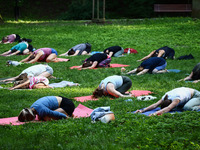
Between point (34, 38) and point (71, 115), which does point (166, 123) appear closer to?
point (71, 115)

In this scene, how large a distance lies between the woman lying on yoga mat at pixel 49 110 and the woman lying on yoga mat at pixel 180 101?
54.7 inches

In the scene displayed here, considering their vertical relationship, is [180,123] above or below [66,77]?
above

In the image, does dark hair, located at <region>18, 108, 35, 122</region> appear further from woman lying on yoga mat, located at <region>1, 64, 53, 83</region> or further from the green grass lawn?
woman lying on yoga mat, located at <region>1, 64, 53, 83</region>

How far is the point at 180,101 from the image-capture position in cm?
671

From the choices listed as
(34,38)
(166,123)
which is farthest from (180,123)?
(34,38)

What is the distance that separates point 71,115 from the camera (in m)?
6.58

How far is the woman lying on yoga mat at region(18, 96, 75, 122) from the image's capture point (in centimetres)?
614

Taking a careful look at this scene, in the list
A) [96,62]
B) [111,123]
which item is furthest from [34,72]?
[111,123]

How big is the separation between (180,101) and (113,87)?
1.91 metres

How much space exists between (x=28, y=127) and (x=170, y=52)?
960 cm

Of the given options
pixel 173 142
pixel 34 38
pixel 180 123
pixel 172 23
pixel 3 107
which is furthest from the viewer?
pixel 172 23

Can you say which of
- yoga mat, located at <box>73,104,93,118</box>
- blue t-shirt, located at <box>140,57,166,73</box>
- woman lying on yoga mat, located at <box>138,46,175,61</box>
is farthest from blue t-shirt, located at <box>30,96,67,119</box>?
woman lying on yoga mat, located at <box>138,46,175,61</box>

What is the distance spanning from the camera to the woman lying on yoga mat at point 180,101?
6.60m

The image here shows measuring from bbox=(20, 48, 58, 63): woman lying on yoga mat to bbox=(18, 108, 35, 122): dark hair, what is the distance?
7.31 meters
